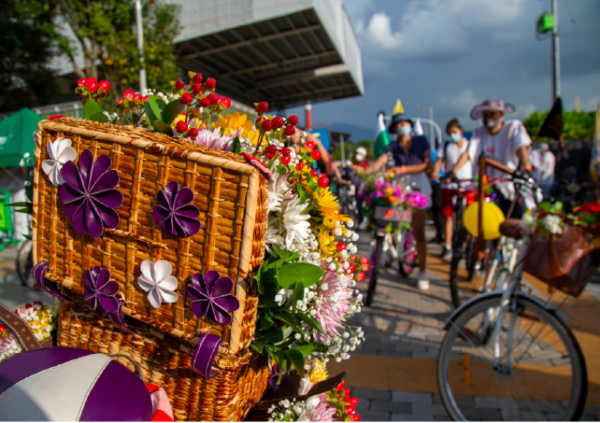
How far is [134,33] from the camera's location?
1183cm

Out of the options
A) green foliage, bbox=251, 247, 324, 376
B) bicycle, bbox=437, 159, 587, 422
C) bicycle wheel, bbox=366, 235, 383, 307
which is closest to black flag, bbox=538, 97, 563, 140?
bicycle, bbox=437, 159, 587, 422

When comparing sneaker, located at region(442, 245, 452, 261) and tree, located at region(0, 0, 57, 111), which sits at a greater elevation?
tree, located at region(0, 0, 57, 111)

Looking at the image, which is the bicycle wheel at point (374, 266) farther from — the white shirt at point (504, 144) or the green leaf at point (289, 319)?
the green leaf at point (289, 319)

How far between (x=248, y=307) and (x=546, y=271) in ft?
5.95

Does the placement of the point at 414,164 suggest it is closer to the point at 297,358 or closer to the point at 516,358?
the point at 516,358

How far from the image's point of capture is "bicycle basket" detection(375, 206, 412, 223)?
4.68 meters

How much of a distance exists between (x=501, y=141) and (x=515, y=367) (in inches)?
97.8

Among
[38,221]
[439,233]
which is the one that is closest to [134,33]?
[439,233]

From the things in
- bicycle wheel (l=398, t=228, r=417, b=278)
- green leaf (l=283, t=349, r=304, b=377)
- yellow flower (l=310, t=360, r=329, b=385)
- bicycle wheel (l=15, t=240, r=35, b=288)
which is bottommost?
bicycle wheel (l=15, t=240, r=35, b=288)

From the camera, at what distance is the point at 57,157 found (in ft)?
3.93

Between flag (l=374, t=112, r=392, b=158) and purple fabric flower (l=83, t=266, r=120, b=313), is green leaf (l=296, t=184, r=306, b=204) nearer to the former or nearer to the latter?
purple fabric flower (l=83, t=266, r=120, b=313)

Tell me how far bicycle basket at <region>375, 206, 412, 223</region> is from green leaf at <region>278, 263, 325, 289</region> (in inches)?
145

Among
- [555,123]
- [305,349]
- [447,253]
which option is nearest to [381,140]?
[447,253]

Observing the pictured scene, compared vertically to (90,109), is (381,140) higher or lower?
higher
